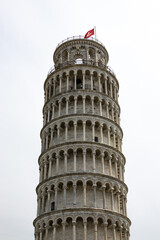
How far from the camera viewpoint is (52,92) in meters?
42.7

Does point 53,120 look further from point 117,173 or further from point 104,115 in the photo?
point 117,173

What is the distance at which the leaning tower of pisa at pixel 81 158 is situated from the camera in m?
32.7

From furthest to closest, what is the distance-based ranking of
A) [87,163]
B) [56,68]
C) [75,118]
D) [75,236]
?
[56,68], [75,118], [87,163], [75,236]

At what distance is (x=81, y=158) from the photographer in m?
36.1

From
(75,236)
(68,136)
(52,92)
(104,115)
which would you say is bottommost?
(75,236)

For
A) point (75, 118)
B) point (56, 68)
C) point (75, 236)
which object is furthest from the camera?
point (56, 68)

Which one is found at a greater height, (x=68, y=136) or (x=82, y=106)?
(x=82, y=106)

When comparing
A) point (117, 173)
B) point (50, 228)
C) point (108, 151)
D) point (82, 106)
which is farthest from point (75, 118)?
point (50, 228)

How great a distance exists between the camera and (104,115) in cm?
3969

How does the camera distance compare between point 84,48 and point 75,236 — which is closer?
point 75,236

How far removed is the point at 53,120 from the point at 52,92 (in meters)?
5.00

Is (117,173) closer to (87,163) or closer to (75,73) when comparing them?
(87,163)

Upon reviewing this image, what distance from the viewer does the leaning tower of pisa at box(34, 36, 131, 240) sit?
107ft

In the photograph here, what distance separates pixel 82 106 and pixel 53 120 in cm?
366
